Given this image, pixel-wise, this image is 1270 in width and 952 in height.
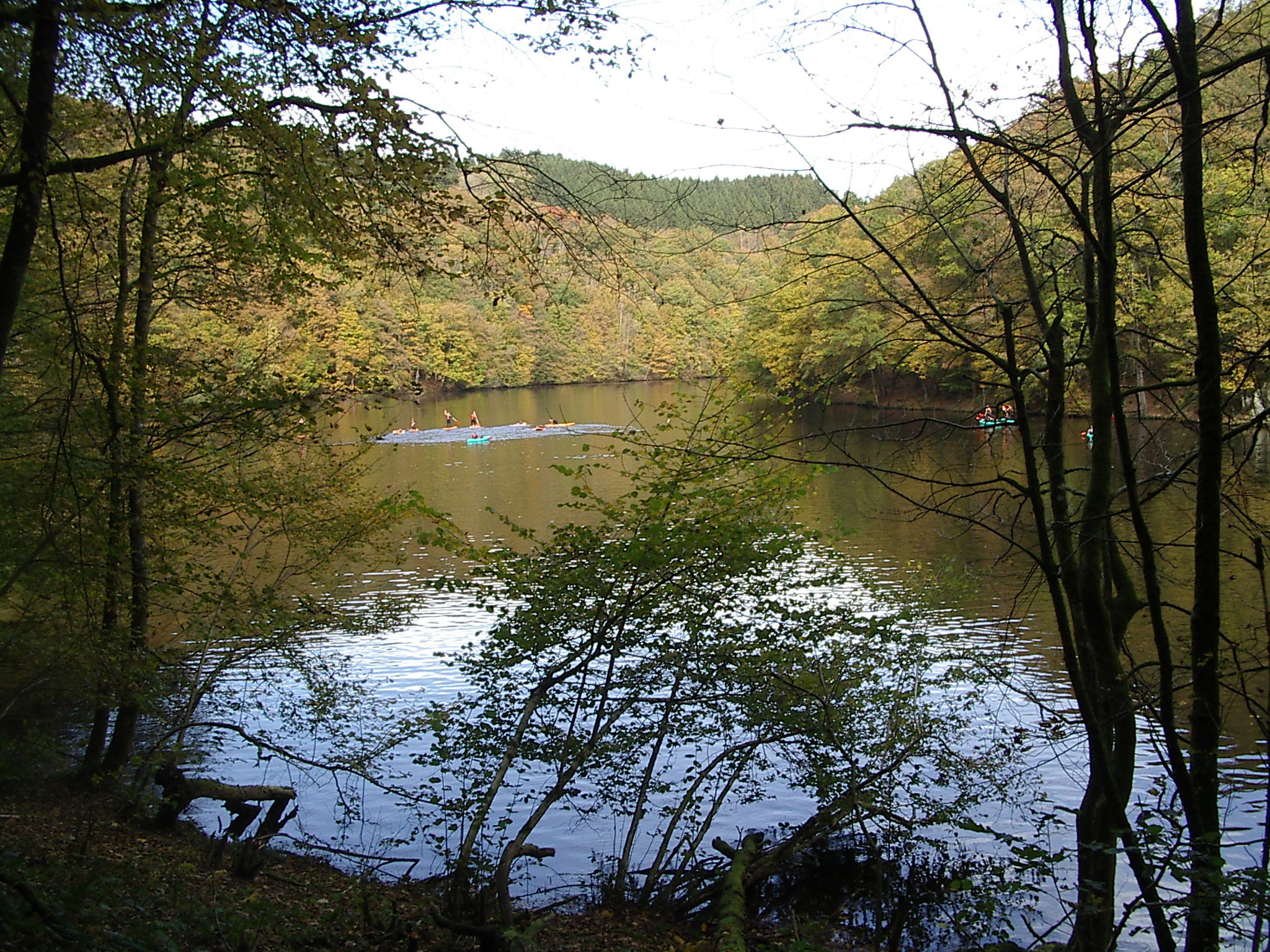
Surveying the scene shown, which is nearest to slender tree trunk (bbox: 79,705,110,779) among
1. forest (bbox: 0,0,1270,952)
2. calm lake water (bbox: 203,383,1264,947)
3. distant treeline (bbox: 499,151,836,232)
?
forest (bbox: 0,0,1270,952)

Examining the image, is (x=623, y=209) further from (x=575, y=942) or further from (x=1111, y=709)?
(x=575, y=942)

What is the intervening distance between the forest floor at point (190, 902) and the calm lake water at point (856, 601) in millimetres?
1340

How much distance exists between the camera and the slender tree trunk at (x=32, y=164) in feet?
10.7

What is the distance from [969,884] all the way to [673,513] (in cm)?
377

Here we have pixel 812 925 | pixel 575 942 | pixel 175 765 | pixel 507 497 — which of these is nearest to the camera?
pixel 812 925

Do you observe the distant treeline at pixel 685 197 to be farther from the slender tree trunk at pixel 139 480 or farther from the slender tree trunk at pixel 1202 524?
the slender tree trunk at pixel 139 480

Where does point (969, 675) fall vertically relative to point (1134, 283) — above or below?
below

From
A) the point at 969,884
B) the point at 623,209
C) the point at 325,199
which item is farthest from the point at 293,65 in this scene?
the point at 969,884

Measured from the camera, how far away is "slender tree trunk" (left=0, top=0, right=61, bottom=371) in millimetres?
3252

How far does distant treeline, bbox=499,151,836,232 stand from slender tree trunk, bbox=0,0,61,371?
69.6 inches

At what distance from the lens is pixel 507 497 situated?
27641mm

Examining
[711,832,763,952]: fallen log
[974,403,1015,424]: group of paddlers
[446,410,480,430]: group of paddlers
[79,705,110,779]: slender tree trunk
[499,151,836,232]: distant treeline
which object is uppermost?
[499,151,836,232]: distant treeline

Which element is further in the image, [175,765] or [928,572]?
[928,572]

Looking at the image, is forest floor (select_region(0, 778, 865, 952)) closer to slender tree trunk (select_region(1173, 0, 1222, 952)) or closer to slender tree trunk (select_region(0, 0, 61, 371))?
slender tree trunk (select_region(0, 0, 61, 371))
